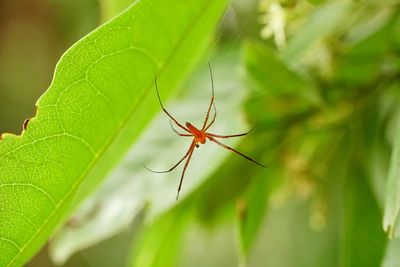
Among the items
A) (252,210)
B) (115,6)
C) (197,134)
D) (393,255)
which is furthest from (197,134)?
(393,255)

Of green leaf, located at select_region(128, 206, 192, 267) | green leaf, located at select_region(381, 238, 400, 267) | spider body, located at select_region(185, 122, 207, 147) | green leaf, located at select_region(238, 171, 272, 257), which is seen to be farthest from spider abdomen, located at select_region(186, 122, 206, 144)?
green leaf, located at select_region(381, 238, 400, 267)

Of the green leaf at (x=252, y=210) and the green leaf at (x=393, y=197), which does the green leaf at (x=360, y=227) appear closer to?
the green leaf at (x=252, y=210)

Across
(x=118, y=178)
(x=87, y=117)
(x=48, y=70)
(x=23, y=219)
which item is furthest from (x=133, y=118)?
(x=48, y=70)

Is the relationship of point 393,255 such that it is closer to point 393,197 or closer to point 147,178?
point 393,197

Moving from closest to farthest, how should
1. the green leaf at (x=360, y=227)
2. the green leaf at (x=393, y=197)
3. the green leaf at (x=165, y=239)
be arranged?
the green leaf at (x=393, y=197) → the green leaf at (x=360, y=227) → the green leaf at (x=165, y=239)

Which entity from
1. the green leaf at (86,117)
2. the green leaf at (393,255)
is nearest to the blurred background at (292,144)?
the green leaf at (393,255)

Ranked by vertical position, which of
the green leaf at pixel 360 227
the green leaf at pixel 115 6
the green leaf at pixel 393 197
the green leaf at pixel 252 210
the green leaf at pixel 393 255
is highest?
the green leaf at pixel 115 6
